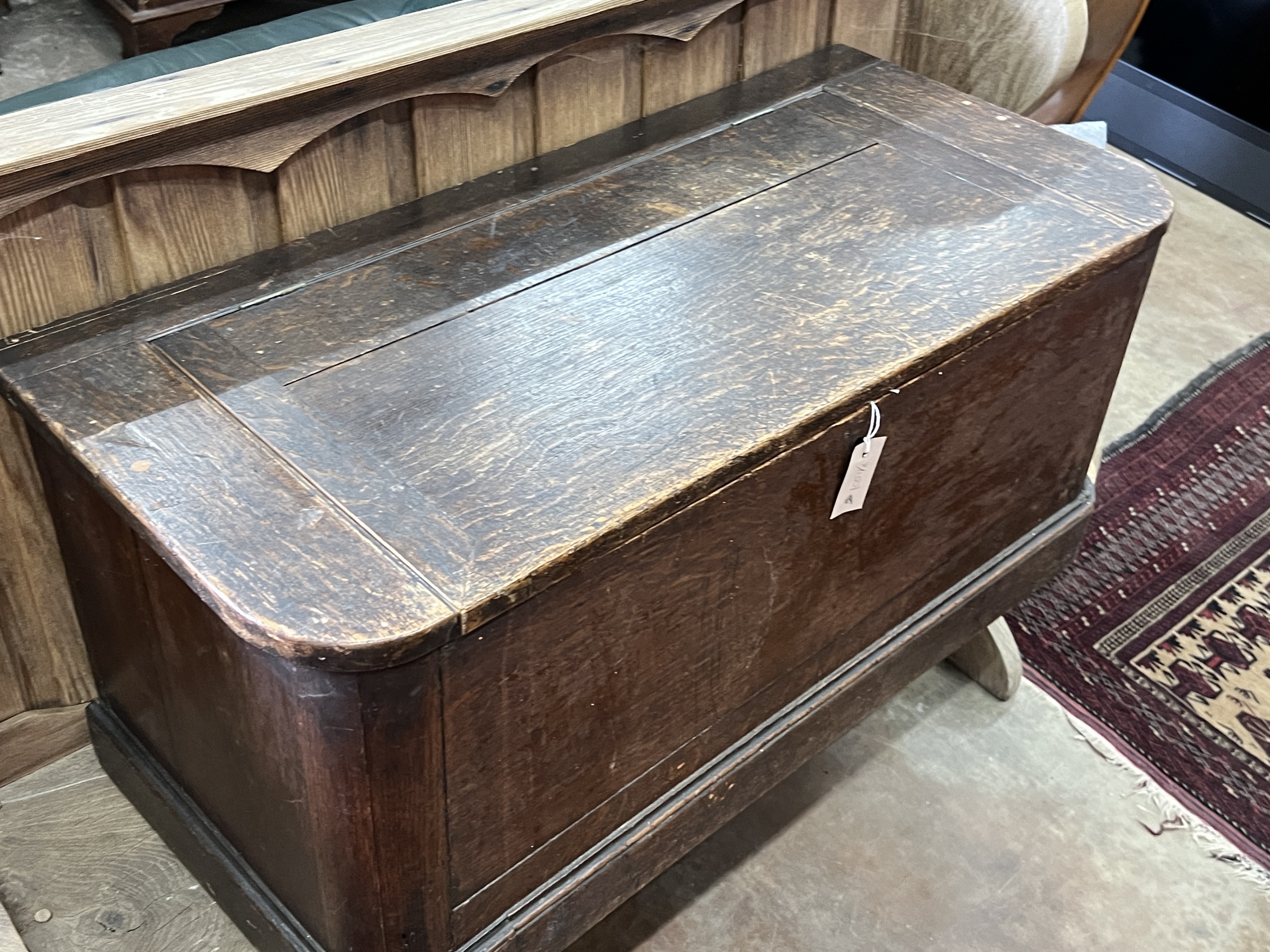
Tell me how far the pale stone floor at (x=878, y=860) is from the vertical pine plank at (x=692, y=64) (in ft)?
1.89

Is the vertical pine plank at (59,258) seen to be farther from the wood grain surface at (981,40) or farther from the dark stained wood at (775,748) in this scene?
the wood grain surface at (981,40)

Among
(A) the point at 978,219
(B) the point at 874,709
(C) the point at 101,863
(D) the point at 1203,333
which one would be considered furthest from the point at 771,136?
(D) the point at 1203,333

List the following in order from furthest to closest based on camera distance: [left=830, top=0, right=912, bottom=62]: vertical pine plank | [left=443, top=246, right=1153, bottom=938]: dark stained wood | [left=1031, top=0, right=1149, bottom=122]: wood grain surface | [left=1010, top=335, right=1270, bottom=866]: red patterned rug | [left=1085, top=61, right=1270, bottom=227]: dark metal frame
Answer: [left=1085, top=61, right=1270, bottom=227]: dark metal frame < [left=1031, top=0, right=1149, bottom=122]: wood grain surface < [left=1010, top=335, right=1270, bottom=866]: red patterned rug < [left=830, top=0, right=912, bottom=62]: vertical pine plank < [left=443, top=246, right=1153, bottom=938]: dark stained wood

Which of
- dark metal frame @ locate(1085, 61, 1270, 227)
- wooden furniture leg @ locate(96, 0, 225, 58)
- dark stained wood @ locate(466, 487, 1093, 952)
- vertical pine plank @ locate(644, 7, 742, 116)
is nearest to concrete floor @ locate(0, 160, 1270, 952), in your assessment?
dark stained wood @ locate(466, 487, 1093, 952)

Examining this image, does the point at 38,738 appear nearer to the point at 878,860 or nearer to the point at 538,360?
the point at 538,360

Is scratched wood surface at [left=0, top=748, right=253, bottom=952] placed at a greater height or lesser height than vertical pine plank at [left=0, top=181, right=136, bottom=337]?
lesser

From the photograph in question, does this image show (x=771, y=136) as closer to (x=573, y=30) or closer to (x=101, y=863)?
(x=573, y=30)

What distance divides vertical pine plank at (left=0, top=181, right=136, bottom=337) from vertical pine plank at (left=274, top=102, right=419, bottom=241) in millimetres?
155

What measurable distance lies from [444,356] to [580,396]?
0.12 m

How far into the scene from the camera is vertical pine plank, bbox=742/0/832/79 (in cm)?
142

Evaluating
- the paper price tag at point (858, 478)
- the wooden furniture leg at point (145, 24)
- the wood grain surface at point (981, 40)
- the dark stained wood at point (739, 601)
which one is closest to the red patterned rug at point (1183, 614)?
the dark stained wood at point (739, 601)

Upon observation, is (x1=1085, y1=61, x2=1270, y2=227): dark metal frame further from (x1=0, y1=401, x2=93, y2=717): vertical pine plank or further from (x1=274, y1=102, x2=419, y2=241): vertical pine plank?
(x1=0, y1=401, x2=93, y2=717): vertical pine plank

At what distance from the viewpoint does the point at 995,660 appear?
1696 millimetres

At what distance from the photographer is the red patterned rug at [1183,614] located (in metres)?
1.68
